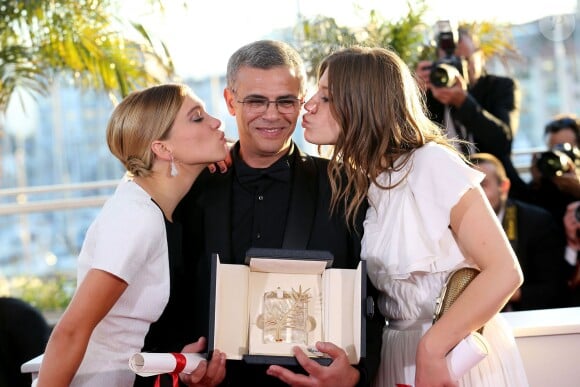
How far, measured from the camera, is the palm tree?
584 centimetres

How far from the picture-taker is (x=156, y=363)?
7.82 ft

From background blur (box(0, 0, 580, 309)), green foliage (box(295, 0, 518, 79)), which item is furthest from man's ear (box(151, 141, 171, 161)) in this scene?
background blur (box(0, 0, 580, 309))

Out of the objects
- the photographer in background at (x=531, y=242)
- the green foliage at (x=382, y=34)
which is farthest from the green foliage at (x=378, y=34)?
the photographer in background at (x=531, y=242)

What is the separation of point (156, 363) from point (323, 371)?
0.42m

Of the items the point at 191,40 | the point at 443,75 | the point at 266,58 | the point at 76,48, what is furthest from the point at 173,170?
the point at 191,40

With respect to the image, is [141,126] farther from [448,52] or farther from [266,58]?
[448,52]

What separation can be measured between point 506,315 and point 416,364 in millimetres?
932

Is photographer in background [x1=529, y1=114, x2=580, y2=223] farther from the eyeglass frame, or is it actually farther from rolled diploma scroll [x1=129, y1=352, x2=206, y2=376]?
rolled diploma scroll [x1=129, y1=352, x2=206, y2=376]

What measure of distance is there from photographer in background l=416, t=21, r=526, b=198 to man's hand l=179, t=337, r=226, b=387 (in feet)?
7.87

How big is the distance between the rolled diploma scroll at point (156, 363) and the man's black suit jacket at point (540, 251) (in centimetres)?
262

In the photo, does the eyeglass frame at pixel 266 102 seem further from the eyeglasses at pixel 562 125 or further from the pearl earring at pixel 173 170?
the eyeglasses at pixel 562 125

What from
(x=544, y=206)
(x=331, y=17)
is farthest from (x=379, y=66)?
(x=331, y=17)

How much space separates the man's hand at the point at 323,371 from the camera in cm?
247

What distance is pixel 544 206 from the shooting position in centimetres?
538
